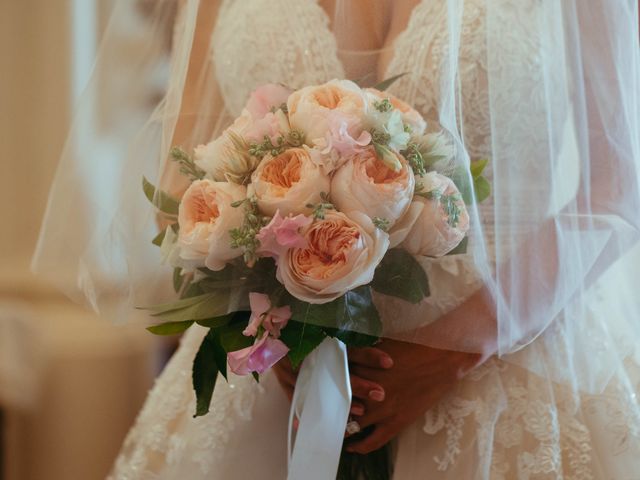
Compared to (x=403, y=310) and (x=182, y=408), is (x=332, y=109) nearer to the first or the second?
(x=403, y=310)

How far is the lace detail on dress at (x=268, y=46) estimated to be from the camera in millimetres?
880

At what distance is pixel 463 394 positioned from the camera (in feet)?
2.67

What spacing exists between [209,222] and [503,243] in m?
0.32

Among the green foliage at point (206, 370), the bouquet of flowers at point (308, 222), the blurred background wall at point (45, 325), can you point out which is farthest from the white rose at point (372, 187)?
the blurred background wall at point (45, 325)

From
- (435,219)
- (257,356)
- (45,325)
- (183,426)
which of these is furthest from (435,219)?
(45,325)

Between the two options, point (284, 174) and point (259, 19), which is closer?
point (284, 174)

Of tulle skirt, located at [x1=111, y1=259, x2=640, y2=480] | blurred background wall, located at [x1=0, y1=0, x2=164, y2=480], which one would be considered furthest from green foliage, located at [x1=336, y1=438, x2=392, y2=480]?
blurred background wall, located at [x1=0, y1=0, x2=164, y2=480]

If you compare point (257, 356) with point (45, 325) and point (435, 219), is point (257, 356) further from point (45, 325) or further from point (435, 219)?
point (45, 325)

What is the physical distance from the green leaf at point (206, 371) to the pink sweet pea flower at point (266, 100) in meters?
0.23

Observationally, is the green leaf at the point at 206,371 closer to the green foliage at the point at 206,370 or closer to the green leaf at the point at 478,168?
the green foliage at the point at 206,370

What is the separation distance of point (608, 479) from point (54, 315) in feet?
6.17

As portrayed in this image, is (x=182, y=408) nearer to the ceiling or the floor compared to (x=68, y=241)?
nearer to the floor

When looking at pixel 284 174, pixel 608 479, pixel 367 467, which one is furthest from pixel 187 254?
pixel 608 479

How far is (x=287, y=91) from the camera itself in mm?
755
